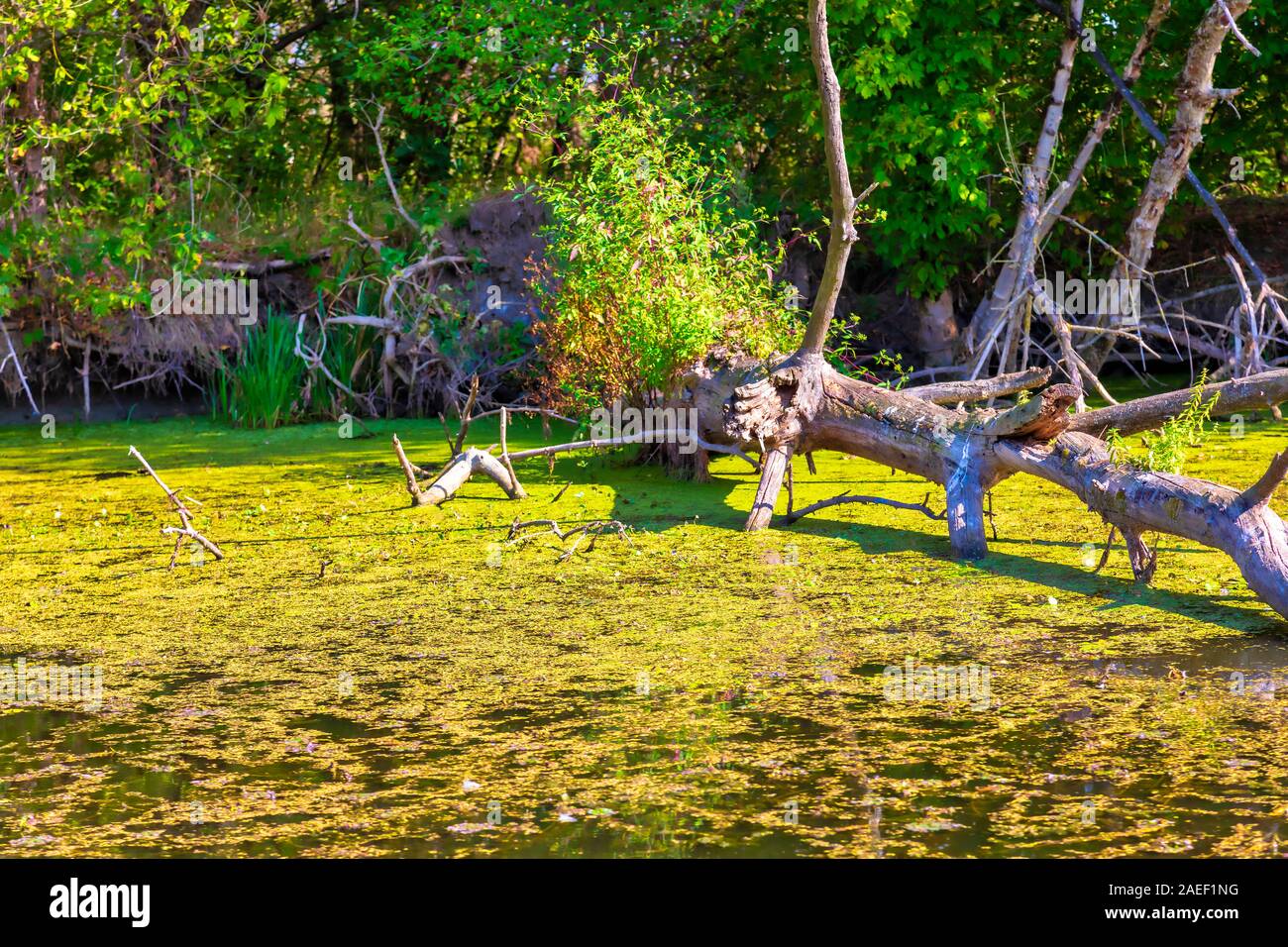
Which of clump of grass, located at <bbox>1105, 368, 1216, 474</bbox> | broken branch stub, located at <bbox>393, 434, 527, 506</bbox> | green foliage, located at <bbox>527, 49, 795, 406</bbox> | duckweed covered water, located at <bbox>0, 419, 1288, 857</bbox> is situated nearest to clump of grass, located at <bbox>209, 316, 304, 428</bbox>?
green foliage, located at <bbox>527, 49, 795, 406</bbox>

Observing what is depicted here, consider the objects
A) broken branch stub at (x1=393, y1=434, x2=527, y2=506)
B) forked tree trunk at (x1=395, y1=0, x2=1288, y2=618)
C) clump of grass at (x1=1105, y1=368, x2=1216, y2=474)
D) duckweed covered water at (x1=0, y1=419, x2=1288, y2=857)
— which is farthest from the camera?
broken branch stub at (x1=393, y1=434, x2=527, y2=506)

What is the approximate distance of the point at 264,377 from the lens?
11.5 metres

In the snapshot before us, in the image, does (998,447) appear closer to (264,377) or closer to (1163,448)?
(1163,448)

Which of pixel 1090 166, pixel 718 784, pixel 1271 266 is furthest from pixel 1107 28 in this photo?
pixel 718 784

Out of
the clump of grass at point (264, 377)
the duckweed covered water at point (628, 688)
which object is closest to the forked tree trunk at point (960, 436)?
the duckweed covered water at point (628, 688)

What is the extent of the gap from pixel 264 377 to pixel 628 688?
7.43 meters

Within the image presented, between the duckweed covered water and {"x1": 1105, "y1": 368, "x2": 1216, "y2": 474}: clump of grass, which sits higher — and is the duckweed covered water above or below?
below

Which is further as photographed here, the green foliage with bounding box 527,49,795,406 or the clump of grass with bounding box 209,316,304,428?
the clump of grass with bounding box 209,316,304,428

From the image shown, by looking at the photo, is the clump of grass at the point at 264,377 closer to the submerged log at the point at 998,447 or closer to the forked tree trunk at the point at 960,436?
the forked tree trunk at the point at 960,436

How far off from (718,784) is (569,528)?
3484 millimetres

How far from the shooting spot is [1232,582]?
5.91 m

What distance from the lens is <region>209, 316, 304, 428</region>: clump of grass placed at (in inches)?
451

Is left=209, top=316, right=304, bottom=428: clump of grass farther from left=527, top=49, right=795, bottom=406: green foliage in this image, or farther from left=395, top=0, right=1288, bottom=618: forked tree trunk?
left=395, top=0, right=1288, bottom=618: forked tree trunk

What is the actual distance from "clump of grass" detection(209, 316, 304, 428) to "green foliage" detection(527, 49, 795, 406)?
3.39 metres
